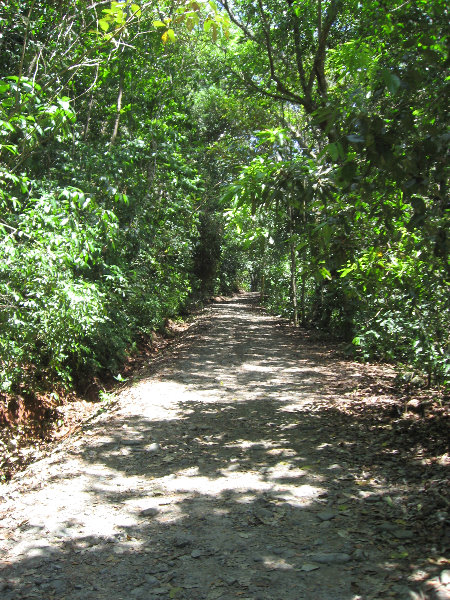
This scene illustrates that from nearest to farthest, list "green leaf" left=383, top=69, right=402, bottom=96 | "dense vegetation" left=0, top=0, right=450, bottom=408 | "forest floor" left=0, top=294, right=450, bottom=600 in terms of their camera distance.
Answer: "green leaf" left=383, top=69, right=402, bottom=96
"forest floor" left=0, top=294, right=450, bottom=600
"dense vegetation" left=0, top=0, right=450, bottom=408

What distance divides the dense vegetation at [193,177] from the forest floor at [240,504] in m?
1.45

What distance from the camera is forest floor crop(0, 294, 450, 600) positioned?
3084 mm

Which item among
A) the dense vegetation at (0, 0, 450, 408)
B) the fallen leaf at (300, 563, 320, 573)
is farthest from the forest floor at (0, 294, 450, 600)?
the dense vegetation at (0, 0, 450, 408)

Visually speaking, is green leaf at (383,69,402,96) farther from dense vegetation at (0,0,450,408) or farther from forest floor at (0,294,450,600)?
forest floor at (0,294,450,600)

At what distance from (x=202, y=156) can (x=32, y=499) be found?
20.2 metres

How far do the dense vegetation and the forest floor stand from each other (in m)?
1.45

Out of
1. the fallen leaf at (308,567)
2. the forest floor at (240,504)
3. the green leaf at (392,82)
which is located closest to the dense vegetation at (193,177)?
the green leaf at (392,82)

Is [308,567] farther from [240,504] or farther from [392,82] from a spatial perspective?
[392,82]

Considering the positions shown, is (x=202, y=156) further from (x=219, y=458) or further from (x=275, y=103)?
(x=219, y=458)

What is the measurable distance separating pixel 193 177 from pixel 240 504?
38.0 feet

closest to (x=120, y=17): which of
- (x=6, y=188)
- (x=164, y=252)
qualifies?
(x=6, y=188)

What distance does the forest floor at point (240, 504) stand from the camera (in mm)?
3084

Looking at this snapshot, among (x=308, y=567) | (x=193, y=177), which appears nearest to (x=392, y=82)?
(x=308, y=567)

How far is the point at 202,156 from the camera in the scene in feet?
75.0
